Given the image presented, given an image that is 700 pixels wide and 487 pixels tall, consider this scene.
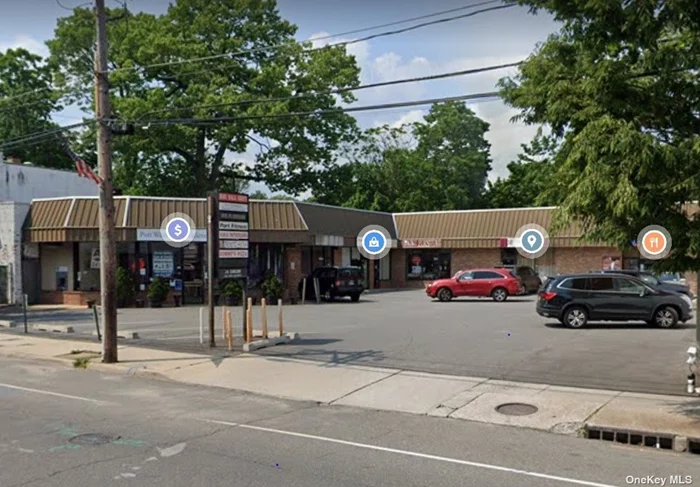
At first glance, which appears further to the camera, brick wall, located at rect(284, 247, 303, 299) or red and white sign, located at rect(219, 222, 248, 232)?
brick wall, located at rect(284, 247, 303, 299)

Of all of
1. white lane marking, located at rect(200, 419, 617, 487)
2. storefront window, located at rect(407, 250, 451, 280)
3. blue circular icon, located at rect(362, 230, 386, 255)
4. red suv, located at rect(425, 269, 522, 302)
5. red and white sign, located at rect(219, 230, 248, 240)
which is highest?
blue circular icon, located at rect(362, 230, 386, 255)

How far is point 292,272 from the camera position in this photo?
3297 centimetres

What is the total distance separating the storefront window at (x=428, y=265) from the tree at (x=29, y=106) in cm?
2570

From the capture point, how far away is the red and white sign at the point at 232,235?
1610 centimetres

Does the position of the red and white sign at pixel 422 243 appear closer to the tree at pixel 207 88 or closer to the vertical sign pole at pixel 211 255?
the tree at pixel 207 88

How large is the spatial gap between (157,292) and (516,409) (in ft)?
72.4

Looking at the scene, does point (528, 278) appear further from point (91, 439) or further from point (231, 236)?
point (91, 439)

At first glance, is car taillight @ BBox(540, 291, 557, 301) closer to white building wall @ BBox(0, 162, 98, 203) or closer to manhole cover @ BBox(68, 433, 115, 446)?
manhole cover @ BBox(68, 433, 115, 446)

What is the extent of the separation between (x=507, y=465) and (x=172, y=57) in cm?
3683

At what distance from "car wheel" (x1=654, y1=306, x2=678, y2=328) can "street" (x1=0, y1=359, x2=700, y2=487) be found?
39.1ft

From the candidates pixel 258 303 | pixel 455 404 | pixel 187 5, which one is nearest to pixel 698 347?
pixel 455 404

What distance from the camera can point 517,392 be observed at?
1091 centimetres

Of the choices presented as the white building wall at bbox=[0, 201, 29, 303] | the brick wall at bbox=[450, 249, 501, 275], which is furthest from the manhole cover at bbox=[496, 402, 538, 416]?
the brick wall at bbox=[450, 249, 501, 275]

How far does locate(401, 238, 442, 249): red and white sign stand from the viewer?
41353 mm
